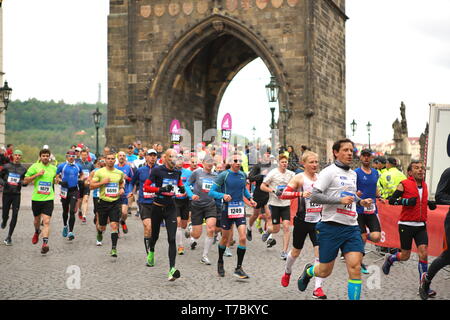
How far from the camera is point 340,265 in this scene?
10.0 metres

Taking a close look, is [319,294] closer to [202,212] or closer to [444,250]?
[444,250]

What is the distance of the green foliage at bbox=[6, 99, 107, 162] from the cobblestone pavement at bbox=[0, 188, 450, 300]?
76964 millimetres

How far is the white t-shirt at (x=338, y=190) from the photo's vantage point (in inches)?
250

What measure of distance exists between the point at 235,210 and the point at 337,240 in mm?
3181

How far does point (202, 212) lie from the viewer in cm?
1112

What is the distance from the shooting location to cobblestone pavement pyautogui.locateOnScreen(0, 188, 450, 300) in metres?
7.66

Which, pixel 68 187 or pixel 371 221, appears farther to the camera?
pixel 68 187

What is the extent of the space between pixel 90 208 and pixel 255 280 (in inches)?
473

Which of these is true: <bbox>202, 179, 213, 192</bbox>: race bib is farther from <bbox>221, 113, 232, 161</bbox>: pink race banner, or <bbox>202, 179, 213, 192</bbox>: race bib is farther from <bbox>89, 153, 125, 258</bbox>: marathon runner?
<bbox>221, 113, 232, 161</bbox>: pink race banner

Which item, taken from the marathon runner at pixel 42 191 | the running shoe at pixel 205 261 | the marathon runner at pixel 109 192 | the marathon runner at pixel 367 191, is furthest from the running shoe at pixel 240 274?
the marathon runner at pixel 42 191

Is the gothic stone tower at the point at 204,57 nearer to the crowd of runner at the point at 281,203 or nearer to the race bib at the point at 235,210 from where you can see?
the crowd of runner at the point at 281,203

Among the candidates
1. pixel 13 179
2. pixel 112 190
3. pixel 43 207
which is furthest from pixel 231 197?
pixel 13 179

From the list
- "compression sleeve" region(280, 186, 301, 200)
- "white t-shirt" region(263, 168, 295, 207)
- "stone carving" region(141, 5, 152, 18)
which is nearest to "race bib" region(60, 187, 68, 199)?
"white t-shirt" region(263, 168, 295, 207)
